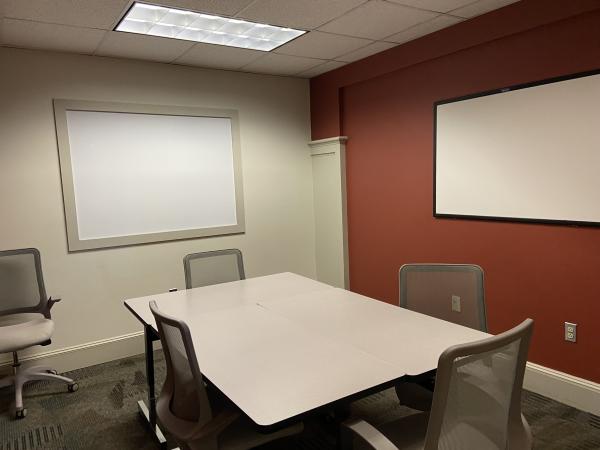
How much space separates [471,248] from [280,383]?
215 cm

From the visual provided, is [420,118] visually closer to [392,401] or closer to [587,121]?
[587,121]

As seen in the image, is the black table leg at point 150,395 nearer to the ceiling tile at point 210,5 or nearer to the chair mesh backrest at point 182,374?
the chair mesh backrest at point 182,374

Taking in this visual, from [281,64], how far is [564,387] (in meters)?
3.20

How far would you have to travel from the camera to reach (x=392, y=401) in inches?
110

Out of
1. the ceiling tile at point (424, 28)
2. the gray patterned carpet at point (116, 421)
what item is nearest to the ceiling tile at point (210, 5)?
the ceiling tile at point (424, 28)

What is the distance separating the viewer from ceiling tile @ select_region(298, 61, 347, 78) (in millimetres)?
3916

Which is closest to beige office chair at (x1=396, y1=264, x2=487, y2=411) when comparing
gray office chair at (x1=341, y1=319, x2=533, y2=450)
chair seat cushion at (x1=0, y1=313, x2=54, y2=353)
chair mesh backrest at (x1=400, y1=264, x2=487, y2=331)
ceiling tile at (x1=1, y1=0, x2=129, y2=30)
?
chair mesh backrest at (x1=400, y1=264, x2=487, y2=331)

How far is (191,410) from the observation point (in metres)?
1.63

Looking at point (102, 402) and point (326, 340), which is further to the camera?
point (102, 402)

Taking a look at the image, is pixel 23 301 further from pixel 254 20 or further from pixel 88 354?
pixel 254 20

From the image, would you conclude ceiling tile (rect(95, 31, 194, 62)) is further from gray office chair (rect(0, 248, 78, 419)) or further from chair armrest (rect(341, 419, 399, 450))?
chair armrest (rect(341, 419, 399, 450))

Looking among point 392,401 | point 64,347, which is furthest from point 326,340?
point 64,347

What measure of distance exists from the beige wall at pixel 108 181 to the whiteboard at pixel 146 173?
93mm

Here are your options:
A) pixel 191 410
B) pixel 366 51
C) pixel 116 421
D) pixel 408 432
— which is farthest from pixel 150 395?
pixel 366 51
